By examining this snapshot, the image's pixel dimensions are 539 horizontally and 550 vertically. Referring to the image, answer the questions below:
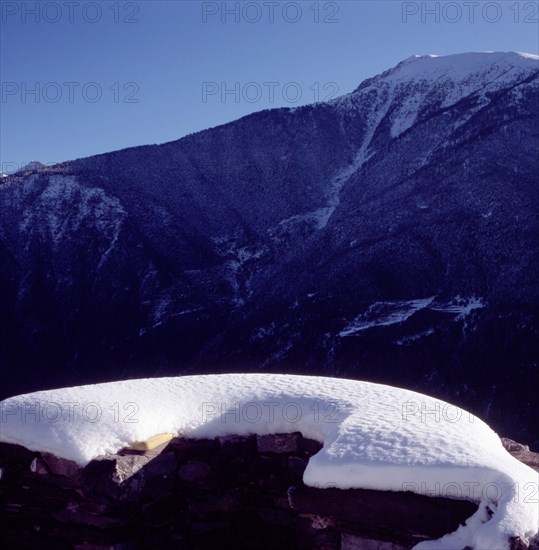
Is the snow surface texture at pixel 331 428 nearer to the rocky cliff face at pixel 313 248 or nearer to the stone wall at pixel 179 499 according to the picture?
the stone wall at pixel 179 499

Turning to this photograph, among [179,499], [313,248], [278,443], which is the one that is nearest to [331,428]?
[278,443]

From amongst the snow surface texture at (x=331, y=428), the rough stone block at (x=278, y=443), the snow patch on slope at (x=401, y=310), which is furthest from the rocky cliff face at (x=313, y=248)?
the rough stone block at (x=278, y=443)

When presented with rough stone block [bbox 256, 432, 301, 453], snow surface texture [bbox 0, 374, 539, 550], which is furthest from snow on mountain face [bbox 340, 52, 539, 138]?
rough stone block [bbox 256, 432, 301, 453]

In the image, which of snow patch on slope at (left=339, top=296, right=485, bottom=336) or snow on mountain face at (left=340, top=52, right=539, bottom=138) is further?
snow on mountain face at (left=340, top=52, right=539, bottom=138)

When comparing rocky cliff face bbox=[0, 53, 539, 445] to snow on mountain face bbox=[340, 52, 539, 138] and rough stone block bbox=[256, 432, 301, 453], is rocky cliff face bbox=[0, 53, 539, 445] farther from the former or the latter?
rough stone block bbox=[256, 432, 301, 453]

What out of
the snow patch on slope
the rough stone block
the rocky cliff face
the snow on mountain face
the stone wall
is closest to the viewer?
the stone wall

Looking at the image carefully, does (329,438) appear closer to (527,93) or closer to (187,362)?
(187,362)

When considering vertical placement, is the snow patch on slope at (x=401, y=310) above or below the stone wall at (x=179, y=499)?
below
